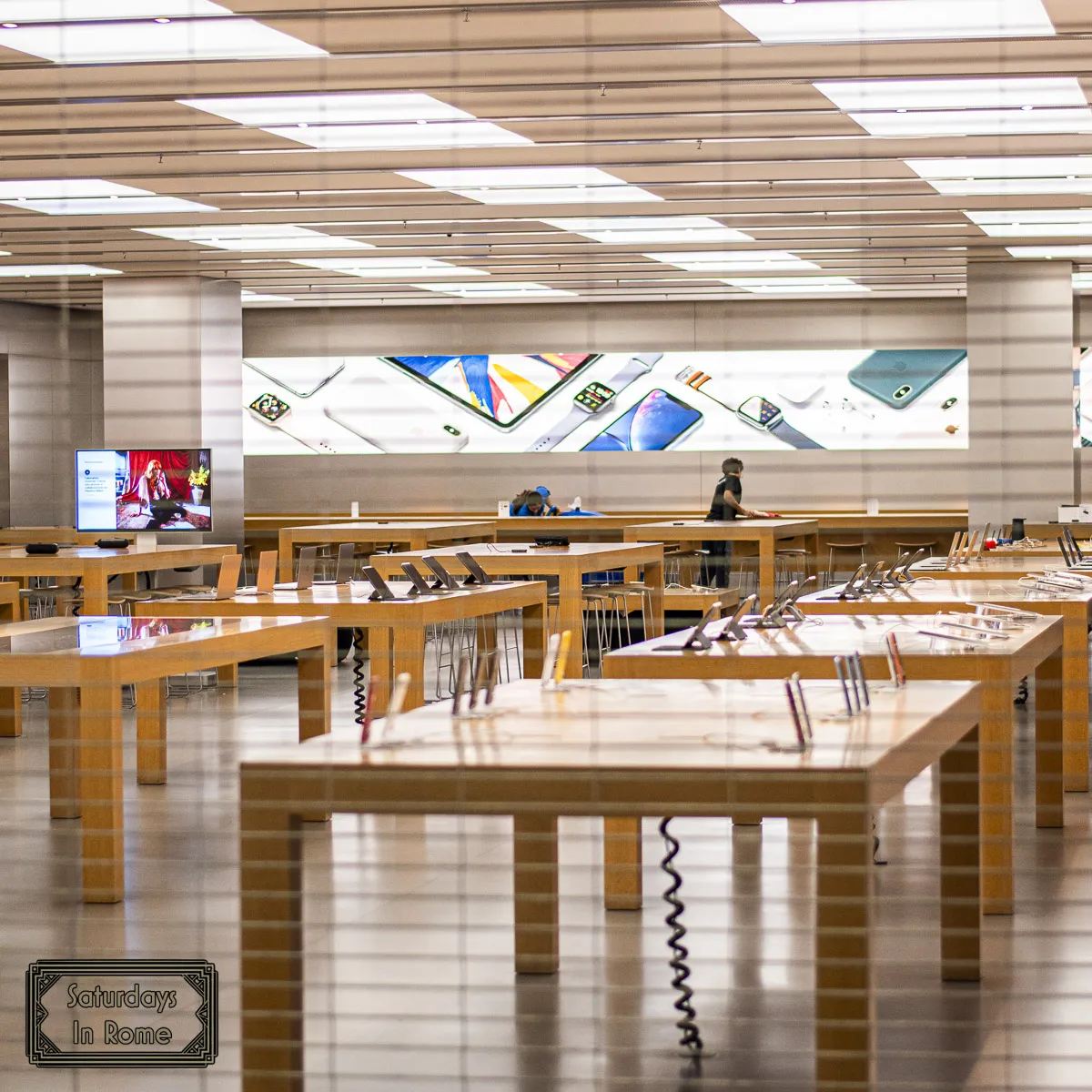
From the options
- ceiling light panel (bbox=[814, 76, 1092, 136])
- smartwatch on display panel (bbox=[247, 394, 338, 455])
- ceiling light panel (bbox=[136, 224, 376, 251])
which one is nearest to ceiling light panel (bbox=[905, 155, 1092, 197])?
ceiling light panel (bbox=[814, 76, 1092, 136])

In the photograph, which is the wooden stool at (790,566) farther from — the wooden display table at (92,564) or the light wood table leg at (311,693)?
the light wood table leg at (311,693)

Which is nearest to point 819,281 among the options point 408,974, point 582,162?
point 582,162

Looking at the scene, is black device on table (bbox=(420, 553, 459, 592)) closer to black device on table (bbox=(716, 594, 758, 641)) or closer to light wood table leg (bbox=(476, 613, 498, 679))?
light wood table leg (bbox=(476, 613, 498, 679))

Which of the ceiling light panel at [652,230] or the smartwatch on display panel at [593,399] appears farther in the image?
the smartwatch on display panel at [593,399]

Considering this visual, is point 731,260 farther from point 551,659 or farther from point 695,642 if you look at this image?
point 551,659

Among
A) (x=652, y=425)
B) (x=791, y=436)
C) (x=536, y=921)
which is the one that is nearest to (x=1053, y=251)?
(x=791, y=436)

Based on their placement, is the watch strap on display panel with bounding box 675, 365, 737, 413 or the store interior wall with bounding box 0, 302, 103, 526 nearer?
the store interior wall with bounding box 0, 302, 103, 526

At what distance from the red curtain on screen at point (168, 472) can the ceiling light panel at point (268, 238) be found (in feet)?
4.16

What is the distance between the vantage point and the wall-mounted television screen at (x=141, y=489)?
824cm

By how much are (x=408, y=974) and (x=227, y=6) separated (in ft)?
9.82

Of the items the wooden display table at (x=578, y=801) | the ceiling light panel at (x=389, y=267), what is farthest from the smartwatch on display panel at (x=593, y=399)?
the wooden display table at (x=578, y=801)

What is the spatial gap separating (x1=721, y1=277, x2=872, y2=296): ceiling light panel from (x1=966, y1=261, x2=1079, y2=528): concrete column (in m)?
0.93

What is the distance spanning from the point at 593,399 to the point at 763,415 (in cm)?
152

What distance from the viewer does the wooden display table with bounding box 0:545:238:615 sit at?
6527 mm
